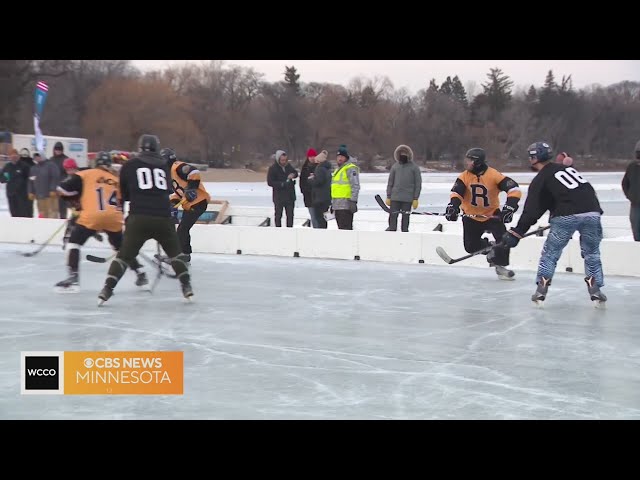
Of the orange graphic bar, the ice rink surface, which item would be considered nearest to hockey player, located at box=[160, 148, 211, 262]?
the ice rink surface

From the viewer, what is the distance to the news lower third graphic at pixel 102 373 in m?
5.21

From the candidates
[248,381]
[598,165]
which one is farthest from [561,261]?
[598,165]

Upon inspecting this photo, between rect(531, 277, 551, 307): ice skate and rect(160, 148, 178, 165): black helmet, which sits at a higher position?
rect(160, 148, 178, 165): black helmet

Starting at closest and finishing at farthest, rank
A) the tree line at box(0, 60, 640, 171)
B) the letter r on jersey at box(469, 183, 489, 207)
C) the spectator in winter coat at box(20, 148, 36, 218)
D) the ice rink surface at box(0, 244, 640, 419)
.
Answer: the ice rink surface at box(0, 244, 640, 419) → the letter r on jersey at box(469, 183, 489, 207) → the spectator in winter coat at box(20, 148, 36, 218) → the tree line at box(0, 60, 640, 171)

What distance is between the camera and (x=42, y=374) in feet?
17.7

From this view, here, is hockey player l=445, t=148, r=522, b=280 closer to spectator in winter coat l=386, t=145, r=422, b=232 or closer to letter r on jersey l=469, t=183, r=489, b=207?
letter r on jersey l=469, t=183, r=489, b=207

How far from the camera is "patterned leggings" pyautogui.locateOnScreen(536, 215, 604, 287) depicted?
8055 mm

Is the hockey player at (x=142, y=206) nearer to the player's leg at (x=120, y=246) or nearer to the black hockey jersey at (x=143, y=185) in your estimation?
the black hockey jersey at (x=143, y=185)

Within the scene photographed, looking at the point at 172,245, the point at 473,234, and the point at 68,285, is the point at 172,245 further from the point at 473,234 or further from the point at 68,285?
the point at 473,234

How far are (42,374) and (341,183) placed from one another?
783 cm

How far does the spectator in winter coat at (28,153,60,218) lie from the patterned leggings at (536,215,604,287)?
947cm
